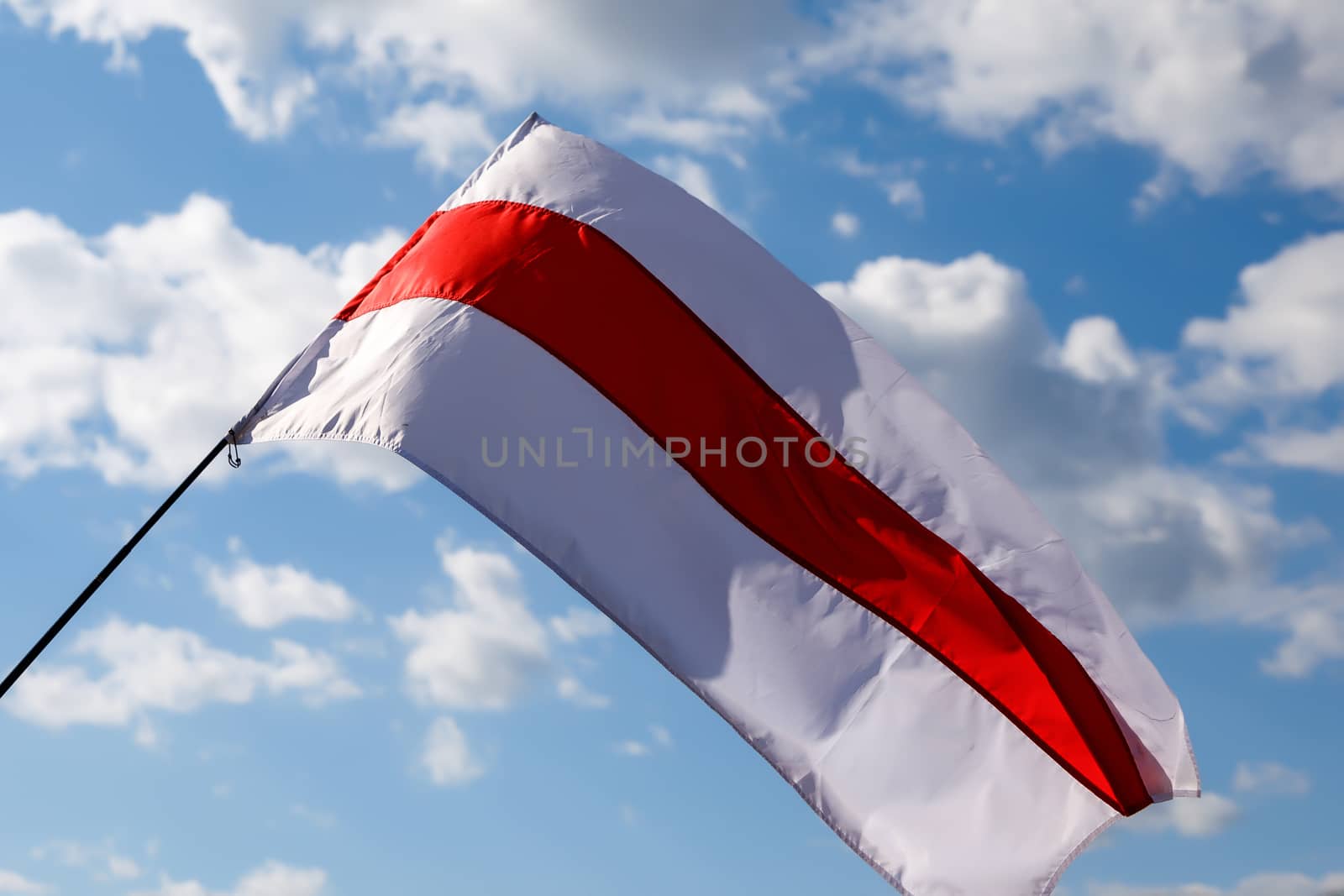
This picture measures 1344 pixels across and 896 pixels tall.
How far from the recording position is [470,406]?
1027 centimetres

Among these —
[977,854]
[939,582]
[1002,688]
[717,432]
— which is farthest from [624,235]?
[977,854]

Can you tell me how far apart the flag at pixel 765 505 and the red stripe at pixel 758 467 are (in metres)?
0.02

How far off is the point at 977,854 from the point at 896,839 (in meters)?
0.62

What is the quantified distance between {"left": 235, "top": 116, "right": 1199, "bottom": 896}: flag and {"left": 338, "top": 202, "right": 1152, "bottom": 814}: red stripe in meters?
0.02

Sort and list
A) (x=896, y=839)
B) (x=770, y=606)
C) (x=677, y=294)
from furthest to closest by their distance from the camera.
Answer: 1. (x=677, y=294)
2. (x=770, y=606)
3. (x=896, y=839)

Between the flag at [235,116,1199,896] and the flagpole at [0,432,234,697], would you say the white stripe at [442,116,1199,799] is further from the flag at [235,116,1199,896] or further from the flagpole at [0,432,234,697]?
A: the flagpole at [0,432,234,697]

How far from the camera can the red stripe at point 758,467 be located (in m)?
10.6

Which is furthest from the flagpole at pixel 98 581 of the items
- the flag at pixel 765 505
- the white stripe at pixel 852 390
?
the white stripe at pixel 852 390

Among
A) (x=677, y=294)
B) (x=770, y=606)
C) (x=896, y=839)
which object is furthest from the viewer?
(x=677, y=294)

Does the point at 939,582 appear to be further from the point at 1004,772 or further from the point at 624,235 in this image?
the point at 624,235

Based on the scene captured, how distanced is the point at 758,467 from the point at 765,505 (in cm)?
34

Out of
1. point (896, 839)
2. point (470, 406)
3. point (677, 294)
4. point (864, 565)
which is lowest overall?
point (896, 839)

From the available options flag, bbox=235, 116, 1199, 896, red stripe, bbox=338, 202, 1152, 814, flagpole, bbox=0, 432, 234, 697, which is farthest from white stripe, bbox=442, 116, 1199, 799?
flagpole, bbox=0, 432, 234, 697

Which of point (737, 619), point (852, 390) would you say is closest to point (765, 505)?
point (737, 619)
